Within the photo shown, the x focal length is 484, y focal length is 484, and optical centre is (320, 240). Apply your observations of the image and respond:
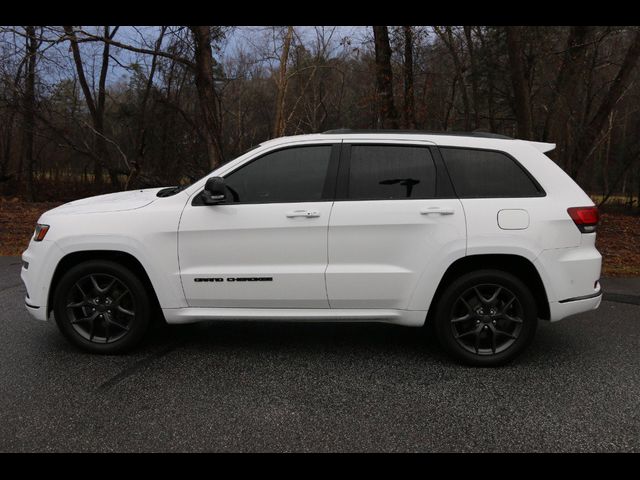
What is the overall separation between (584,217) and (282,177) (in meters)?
2.38

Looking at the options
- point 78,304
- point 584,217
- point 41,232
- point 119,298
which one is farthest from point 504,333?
point 41,232

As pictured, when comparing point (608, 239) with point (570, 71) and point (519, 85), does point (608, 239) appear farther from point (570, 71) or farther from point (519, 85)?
point (570, 71)

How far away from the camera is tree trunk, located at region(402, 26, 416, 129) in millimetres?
13336

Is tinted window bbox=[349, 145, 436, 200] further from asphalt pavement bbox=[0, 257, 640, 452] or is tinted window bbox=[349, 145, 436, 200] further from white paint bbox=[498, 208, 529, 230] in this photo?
asphalt pavement bbox=[0, 257, 640, 452]

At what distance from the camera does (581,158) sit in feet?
39.5

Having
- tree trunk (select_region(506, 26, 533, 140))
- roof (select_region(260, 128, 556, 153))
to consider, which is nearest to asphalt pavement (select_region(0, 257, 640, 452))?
roof (select_region(260, 128, 556, 153))

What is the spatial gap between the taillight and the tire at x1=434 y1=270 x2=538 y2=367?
2.07 feet

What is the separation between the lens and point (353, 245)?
3.75 meters

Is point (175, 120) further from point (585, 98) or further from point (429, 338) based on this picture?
point (429, 338)

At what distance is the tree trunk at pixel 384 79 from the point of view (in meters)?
11.5

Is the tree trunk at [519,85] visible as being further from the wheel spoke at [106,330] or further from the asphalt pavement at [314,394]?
the wheel spoke at [106,330]
